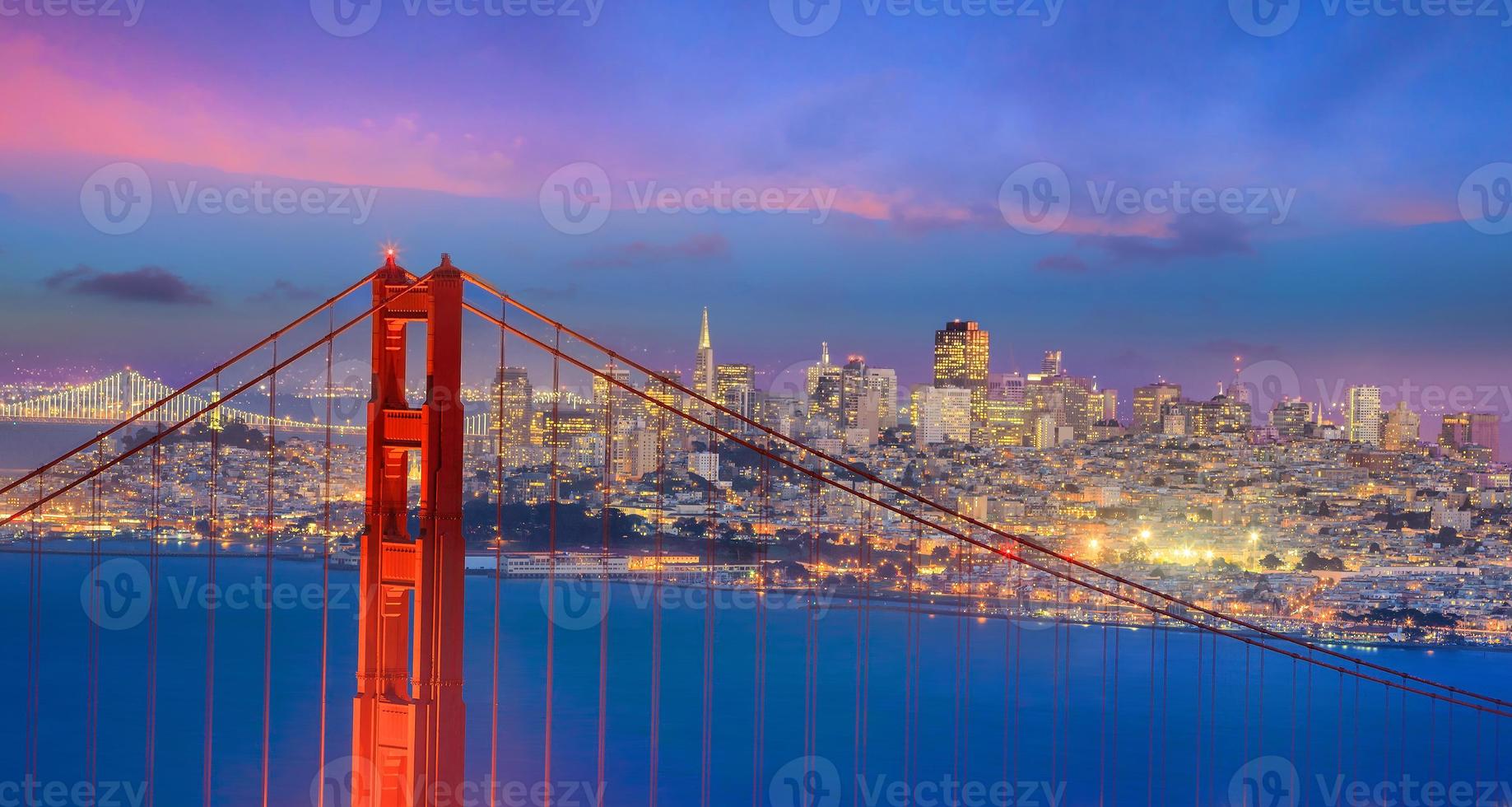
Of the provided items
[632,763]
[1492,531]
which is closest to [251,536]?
[632,763]

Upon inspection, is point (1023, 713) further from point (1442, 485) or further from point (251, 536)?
point (1442, 485)
